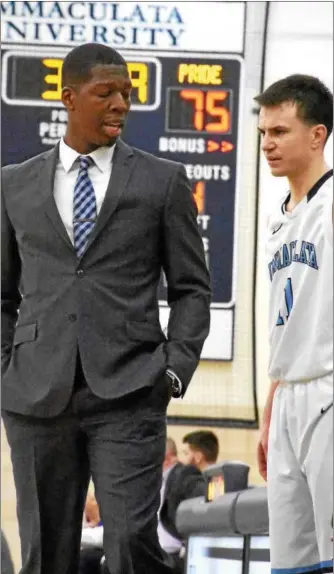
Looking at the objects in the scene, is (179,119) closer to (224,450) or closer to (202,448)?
(202,448)

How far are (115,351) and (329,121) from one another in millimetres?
813

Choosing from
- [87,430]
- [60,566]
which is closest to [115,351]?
[87,430]

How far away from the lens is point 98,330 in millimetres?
3518

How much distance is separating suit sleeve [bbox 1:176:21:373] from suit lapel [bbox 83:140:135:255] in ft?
0.94

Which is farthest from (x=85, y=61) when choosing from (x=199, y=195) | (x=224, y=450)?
(x=224, y=450)

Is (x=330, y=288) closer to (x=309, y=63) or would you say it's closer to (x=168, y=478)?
(x=168, y=478)

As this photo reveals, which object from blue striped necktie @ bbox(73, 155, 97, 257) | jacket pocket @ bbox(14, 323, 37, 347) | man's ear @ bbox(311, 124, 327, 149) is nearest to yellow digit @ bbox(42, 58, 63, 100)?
blue striped necktie @ bbox(73, 155, 97, 257)

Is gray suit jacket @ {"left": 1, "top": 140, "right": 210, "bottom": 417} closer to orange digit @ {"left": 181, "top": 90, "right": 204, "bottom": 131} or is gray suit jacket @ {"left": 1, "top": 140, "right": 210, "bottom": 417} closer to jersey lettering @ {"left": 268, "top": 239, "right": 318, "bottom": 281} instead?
jersey lettering @ {"left": 268, "top": 239, "right": 318, "bottom": 281}

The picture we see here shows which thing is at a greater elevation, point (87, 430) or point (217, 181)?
point (217, 181)

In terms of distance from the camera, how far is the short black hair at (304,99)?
3.46 m

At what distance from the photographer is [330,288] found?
324cm

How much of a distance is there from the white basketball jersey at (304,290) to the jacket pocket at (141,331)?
320 mm

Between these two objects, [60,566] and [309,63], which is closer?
[60,566]

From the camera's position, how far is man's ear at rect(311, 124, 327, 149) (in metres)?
3.44
